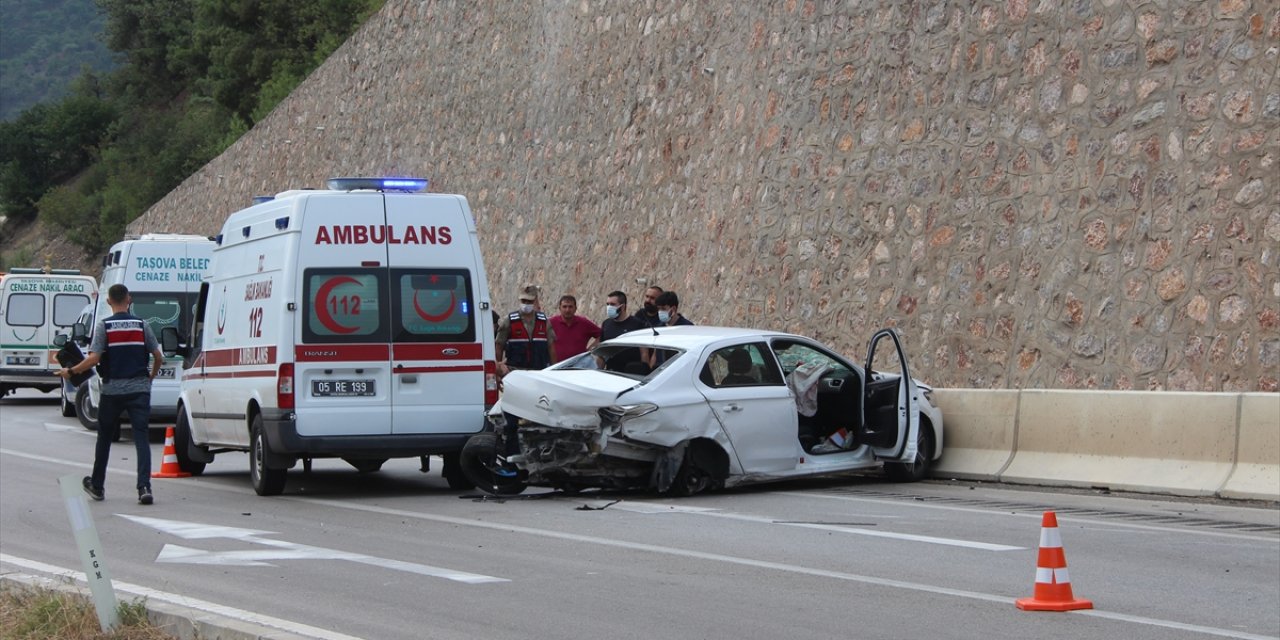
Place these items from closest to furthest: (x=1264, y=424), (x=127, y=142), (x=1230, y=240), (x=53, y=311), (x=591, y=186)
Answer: (x=1264, y=424), (x=1230, y=240), (x=591, y=186), (x=53, y=311), (x=127, y=142)

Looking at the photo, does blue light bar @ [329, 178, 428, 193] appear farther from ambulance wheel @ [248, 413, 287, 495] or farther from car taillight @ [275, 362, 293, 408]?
ambulance wheel @ [248, 413, 287, 495]

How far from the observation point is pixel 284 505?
14.0 m

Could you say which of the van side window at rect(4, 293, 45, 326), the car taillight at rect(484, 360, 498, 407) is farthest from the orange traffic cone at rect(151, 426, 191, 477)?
the van side window at rect(4, 293, 45, 326)

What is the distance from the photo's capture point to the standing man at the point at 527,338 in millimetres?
18922

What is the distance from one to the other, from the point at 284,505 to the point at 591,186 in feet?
49.1

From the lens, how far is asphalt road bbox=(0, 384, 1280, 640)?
8.22m

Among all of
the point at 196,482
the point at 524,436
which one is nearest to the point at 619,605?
the point at 524,436

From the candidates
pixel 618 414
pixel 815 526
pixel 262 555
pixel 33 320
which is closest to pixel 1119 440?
pixel 815 526

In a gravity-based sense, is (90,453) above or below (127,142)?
below

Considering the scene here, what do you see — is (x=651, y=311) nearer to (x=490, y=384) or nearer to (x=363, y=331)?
(x=490, y=384)

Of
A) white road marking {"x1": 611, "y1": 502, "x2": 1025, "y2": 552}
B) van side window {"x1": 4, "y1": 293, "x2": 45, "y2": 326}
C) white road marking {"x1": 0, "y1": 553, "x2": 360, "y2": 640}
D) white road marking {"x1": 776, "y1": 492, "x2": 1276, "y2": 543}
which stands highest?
van side window {"x1": 4, "y1": 293, "x2": 45, "y2": 326}

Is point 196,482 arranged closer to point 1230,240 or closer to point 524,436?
point 524,436

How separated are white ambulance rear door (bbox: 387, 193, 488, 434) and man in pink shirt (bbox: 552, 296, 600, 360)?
15.0 ft

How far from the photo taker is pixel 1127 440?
14703mm
